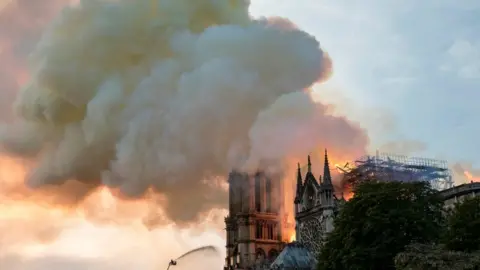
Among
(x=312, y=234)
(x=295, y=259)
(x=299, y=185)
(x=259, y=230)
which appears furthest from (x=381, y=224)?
(x=259, y=230)

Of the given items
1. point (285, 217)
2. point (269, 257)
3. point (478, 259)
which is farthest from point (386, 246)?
point (285, 217)

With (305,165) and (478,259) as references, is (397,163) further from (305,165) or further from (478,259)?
(478,259)

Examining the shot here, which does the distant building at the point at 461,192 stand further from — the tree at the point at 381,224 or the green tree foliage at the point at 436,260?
the green tree foliage at the point at 436,260

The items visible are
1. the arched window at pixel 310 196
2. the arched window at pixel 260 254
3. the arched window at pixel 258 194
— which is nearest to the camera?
the arched window at pixel 310 196

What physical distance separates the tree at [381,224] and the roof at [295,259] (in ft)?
107

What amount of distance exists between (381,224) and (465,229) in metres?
8.85

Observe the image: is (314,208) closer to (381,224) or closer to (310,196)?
(310,196)

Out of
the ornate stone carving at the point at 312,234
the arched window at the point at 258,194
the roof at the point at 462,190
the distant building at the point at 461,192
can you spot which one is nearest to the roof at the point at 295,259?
the ornate stone carving at the point at 312,234

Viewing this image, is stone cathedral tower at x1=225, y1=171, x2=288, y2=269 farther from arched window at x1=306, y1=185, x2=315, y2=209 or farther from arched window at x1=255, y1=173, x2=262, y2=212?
arched window at x1=306, y1=185, x2=315, y2=209

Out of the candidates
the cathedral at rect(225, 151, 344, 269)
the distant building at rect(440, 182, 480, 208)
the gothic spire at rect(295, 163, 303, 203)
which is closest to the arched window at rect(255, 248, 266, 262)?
the cathedral at rect(225, 151, 344, 269)

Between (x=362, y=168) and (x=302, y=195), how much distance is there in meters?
11.9

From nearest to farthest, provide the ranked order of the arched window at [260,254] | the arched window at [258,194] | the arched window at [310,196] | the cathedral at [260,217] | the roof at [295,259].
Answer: the roof at [295,259] < the arched window at [310,196] < the cathedral at [260,217] < the arched window at [260,254] < the arched window at [258,194]

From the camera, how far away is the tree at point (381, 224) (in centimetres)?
4953

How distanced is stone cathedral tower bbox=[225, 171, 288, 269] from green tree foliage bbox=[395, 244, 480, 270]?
73878 millimetres
